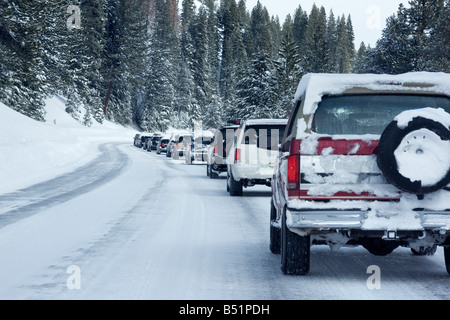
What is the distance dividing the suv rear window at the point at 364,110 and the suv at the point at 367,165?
10mm

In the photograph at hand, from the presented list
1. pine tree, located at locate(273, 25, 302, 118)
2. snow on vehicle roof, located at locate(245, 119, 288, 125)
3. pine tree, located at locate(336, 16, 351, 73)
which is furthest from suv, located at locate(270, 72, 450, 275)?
pine tree, located at locate(336, 16, 351, 73)

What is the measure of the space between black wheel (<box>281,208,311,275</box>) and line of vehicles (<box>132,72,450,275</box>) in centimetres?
1

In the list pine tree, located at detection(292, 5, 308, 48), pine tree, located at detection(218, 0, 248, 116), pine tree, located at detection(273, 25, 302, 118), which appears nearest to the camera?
pine tree, located at detection(273, 25, 302, 118)

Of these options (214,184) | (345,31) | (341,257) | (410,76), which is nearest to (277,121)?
(214,184)

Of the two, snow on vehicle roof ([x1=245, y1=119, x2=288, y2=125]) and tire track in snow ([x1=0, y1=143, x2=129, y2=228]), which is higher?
snow on vehicle roof ([x1=245, y1=119, x2=288, y2=125])

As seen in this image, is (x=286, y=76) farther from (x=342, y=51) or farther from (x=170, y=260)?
(x=342, y=51)

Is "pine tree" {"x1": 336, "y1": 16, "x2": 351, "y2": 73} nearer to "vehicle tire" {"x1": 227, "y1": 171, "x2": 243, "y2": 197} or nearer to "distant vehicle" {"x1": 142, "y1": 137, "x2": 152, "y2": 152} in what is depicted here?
"distant vehicle" {"x1": 142, "y1": 137, "x2": 152, "y2": 152}

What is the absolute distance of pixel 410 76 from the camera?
764 cm

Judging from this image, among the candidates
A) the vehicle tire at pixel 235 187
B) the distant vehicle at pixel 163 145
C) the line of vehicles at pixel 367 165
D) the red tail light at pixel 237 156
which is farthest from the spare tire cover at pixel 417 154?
the distant vehicle at pixel 163 145

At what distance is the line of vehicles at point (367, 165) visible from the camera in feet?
22.8

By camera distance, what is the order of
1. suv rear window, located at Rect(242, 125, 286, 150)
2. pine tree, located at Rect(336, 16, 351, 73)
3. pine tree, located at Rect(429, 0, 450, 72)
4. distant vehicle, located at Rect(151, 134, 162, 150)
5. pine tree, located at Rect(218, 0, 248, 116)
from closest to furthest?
suv rear window, located at Rect(242, 125, 286, 150)
distant vehicle, located at Rect(151, 134, 162, 150)
pine tree, located at Rect(429, 0, 450, 72)
pine tree, located at Rect(218, 0, 248, 116)
pine tree, located at Rect(336, 16, 351, 73)

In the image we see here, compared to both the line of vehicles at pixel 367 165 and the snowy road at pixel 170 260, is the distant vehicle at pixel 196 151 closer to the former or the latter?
the snowy road at pixel 170 260

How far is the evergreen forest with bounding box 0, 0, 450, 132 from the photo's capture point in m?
53.6

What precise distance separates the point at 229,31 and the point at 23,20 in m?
144
